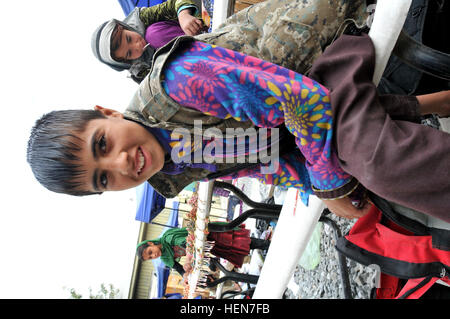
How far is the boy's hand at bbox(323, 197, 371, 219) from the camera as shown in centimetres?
76

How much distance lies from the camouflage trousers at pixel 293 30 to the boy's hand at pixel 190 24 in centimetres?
63

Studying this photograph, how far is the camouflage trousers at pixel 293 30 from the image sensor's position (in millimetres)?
759

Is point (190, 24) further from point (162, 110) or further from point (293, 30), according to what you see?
point (162, 110)

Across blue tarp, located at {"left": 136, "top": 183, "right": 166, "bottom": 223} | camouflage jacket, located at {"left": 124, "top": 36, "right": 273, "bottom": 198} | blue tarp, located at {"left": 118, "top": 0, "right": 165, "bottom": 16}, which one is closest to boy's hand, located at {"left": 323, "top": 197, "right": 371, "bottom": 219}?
camouflage jacket, located at {"left": 124, "top": 36, "right": 273, "bottom": 198}

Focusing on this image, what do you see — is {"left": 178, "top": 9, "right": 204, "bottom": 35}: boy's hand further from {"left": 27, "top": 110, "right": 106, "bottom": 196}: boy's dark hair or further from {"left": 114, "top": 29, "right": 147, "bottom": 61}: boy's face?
{"left": 27, "top": 110, "right": 106, "bottom": 196}: boy's dark hair

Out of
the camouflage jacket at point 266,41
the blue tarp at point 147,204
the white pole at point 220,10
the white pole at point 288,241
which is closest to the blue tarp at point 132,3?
the blue tarp at point 147,204

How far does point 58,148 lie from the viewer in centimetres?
69

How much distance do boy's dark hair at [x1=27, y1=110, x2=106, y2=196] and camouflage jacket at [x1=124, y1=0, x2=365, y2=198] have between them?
0.42 feet

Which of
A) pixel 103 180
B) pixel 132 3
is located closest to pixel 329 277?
pixel 103 180

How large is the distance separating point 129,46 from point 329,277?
1.56 m
